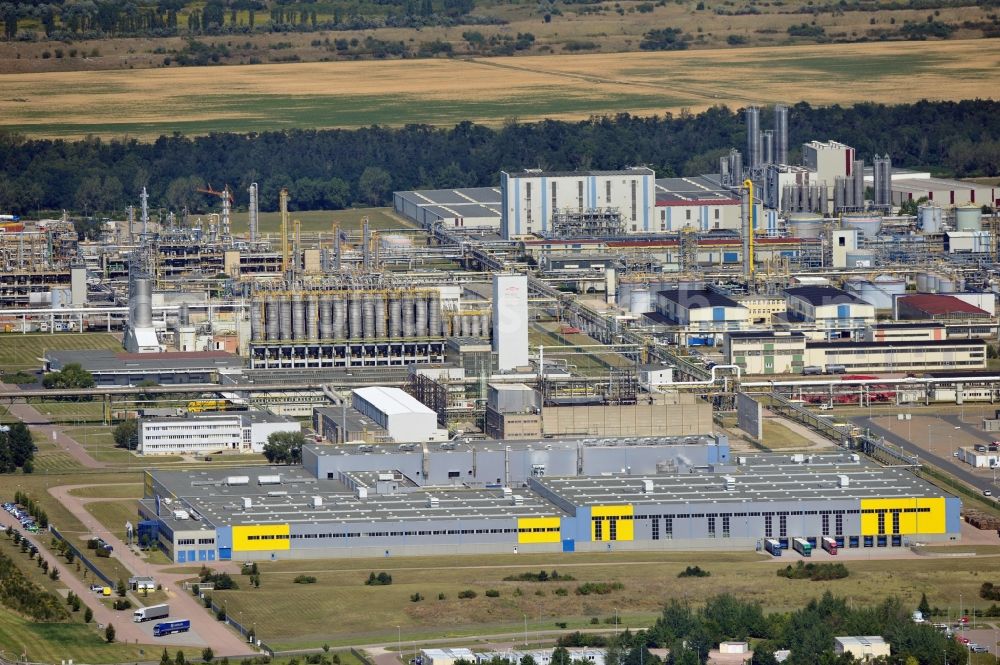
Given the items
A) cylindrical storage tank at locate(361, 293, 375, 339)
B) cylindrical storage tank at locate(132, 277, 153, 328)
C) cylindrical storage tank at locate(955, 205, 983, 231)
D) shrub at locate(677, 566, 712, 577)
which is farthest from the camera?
cylindrical storage tank at locate(955, 205, 983, 231)

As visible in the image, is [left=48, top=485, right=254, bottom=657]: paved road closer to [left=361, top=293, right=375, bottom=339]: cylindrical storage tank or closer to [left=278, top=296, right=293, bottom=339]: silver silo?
[left=278, top=296, right=293, bottom=339]: silver silo

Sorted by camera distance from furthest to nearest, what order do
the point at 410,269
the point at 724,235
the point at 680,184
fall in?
the point at 680,184 < the point at 724,235 < the point at 410,269

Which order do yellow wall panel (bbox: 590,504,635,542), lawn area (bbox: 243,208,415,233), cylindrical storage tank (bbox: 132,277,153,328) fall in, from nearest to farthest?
1. yellow wall panel (bbox: 590,504,635,542)
2. cylindrical storage tank (bbox: 132,277,153,328)
3. lawn area (bbox: 243,208,415,233)

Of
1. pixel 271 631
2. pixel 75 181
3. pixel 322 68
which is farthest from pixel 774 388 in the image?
pixel 322 68

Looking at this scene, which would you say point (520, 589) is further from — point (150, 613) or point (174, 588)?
point (150, 613)

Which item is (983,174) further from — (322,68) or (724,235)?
(322,68)

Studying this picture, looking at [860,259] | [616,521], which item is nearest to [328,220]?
[860,259]

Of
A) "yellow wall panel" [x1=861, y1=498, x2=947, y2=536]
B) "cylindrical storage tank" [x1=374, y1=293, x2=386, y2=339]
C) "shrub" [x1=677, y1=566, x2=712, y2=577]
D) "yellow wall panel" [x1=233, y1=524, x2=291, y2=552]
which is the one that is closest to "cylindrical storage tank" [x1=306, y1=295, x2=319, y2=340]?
"cylindrical storage tank" [x1=374, y1=293, x2=386, y2=339]
